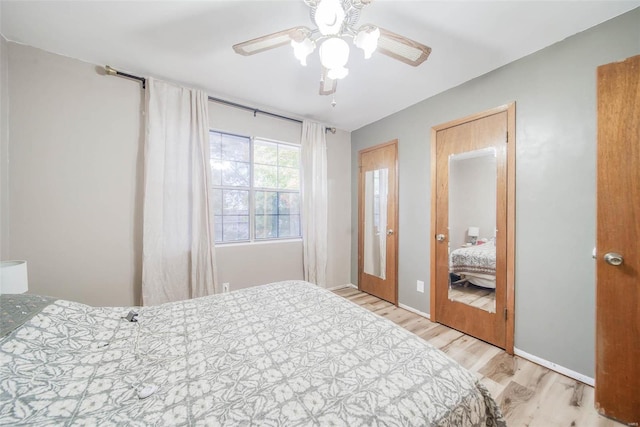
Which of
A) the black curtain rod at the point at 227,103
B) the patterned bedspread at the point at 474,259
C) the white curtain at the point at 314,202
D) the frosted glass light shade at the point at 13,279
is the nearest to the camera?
the frosted glass light shade at the point at 13,279

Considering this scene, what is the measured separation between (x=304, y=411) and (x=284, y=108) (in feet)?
9.55

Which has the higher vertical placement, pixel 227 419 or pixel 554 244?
pixel 554 244

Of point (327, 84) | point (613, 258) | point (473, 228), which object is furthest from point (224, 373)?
point (473, 228)

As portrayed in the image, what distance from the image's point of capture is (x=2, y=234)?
1645mm

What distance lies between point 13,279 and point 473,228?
3413 mm

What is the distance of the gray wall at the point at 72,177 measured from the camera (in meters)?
1.73

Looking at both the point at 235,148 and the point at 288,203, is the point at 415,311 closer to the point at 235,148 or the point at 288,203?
the point at 288,203

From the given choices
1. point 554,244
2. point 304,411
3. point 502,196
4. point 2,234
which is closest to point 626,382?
point 554,244

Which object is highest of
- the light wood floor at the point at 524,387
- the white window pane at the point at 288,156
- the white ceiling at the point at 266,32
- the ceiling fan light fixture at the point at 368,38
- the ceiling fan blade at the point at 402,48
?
the white ceiling at the point at 266,32

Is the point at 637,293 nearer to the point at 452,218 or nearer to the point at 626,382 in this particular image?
the point at 626,382

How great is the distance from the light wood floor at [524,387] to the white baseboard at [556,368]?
0.09 ft

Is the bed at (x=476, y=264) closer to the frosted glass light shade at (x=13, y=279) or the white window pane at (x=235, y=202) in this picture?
the white window pane at (x=235, y=202)

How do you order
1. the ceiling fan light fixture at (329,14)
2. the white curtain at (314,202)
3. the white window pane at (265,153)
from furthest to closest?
1. the white curtain at (314,202)
2. the white window pane at (265,153)
3. the ceiling fan light fixture at (329,14)

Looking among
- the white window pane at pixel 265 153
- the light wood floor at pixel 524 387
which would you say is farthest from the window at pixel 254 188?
the light wood floor at pixel 524 387
